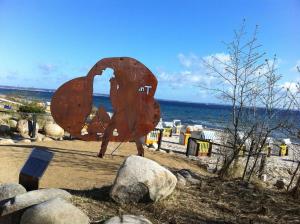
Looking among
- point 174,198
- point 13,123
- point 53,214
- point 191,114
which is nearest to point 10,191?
point 53,214

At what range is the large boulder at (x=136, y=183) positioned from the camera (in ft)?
20.4

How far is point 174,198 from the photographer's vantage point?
694 cm

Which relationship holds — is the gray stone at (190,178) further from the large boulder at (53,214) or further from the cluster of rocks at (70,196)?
the large boulder at (53,214)

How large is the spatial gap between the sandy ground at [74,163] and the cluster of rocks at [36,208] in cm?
236

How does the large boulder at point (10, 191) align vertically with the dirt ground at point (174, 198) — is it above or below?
above

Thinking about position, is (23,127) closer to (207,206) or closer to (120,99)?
(120,99)

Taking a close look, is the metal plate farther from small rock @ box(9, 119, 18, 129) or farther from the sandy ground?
small rock @ box(9, 119, 18, 129)

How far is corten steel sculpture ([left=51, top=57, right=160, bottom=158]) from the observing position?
1137 cm

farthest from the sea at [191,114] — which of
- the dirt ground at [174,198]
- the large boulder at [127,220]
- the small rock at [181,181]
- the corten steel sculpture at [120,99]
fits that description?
the large boulder at [127,220]

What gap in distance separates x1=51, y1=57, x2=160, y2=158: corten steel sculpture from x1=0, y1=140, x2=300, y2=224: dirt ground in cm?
99

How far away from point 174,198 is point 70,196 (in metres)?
1.67

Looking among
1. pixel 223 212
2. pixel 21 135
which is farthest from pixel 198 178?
pixel 21 135

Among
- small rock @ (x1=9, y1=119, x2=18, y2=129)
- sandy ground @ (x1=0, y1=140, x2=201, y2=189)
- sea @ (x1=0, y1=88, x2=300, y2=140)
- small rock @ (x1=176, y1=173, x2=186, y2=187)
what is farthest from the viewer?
small rock @ (x1=9, y1=119, x2=18, y2=129)

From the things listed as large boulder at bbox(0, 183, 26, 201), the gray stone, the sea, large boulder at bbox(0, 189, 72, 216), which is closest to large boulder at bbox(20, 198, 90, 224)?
large boulder at bbox(0, 189, 72, 216)
